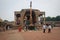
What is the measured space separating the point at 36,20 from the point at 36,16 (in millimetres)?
1470

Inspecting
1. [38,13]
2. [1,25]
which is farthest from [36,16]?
[1,25]

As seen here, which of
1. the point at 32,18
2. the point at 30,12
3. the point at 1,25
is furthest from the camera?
the point at 32,18

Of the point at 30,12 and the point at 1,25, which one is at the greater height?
the point at 30,12

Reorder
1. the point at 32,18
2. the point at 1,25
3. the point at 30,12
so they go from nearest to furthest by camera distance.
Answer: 1. the point at 1,25
2. the point at 30,12
3. the point at 32,18

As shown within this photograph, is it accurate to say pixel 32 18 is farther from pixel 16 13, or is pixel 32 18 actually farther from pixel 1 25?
pixel 1 25

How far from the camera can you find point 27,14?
49312 mm

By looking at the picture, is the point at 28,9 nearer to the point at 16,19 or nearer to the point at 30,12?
the point at 30,12

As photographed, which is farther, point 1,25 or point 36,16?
point 36,16

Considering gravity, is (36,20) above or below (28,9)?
below

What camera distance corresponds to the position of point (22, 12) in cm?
4681

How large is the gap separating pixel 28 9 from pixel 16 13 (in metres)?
3.64

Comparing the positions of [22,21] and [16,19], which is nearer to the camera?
[22,21]

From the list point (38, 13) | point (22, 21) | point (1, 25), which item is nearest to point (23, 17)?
point (22, 21)

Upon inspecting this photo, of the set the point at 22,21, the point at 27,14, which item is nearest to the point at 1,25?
the point at 22,21
